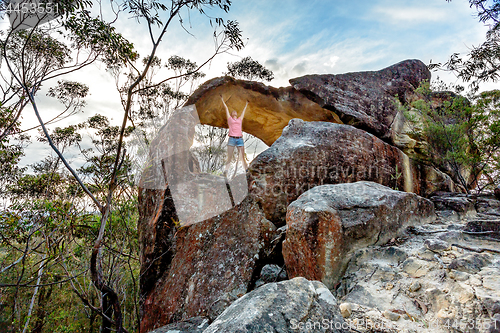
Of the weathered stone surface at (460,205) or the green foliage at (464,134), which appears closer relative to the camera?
the weathered stone surface at (460,205)

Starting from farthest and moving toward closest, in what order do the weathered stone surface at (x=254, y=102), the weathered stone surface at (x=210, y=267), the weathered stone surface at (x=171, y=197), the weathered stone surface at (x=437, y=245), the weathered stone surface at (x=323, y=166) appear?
the weathered stone surface at (x=254, y=102), the weathered stone surface at (x=171, y=197), the weathered stone surface at (x=323, y=166), the weathered stone surface at (x=210, y=267), the weathered stone surface at (x=437, y=245)

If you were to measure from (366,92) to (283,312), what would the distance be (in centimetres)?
860

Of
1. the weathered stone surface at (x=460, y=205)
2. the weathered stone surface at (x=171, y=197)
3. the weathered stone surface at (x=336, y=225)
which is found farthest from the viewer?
the weathered stone surface at (x=171, y=197)

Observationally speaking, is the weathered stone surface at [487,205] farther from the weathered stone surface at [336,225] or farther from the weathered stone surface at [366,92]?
the weathered stone surface at [366,92]

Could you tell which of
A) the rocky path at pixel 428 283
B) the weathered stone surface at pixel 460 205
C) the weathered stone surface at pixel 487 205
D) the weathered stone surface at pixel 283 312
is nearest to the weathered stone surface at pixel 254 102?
the weathered stone surface at pixel 460 205

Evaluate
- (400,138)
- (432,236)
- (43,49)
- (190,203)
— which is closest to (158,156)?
(190,203)

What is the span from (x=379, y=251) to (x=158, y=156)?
21.2 ft

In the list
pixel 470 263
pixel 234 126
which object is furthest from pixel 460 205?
pixel 234 126

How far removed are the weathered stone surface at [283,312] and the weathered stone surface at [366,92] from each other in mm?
6977

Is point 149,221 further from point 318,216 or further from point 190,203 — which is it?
point 318,216

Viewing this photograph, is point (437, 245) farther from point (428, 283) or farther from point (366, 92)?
point (366, 92)

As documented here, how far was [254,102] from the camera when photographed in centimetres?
911

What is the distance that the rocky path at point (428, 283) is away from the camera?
201cm

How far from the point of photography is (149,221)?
6730 mm
